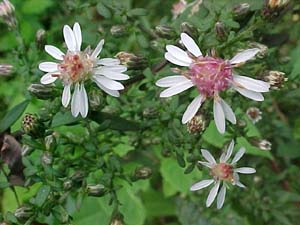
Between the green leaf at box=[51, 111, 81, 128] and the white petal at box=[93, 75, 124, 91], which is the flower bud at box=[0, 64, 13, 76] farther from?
the white petal at box=[93, 75, 124, 91]

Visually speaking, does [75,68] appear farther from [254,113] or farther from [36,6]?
[36,6]

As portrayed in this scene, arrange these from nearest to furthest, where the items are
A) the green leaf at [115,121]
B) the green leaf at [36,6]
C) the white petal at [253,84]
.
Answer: the white petal at [253,84]
the green leaf at [115,121]
the green leaf at [36,6]

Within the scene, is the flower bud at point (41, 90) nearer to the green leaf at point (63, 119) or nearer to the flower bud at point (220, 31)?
the green leaf at point (63, 119)

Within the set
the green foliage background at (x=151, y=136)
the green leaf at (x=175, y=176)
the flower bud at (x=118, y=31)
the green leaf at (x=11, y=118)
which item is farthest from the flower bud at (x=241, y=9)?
the green leaf at (x=175, y=176)

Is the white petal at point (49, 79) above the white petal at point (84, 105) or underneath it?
above

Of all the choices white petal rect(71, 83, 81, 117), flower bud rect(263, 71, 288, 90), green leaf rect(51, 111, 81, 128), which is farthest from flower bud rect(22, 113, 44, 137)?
flower bud rect(263, 71, 288, 90)

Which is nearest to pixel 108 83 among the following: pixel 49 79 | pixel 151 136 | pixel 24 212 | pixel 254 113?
pixel 49 79

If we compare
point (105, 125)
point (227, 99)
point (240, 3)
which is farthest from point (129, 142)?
point (240, 3)
